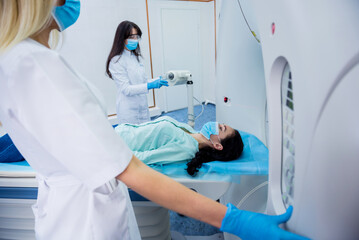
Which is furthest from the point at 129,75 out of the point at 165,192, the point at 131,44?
the point at 165,192

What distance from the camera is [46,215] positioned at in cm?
81

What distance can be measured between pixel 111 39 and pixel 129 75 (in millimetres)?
1657

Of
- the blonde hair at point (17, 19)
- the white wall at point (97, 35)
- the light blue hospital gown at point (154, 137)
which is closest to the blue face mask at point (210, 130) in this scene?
the light blue hospital gown at point (154, 137)

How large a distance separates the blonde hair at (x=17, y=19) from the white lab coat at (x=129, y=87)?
1838 millimetres

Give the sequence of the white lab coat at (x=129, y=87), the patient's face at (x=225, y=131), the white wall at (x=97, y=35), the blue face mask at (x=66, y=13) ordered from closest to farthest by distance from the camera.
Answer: the blue face mask at (x=66, y=13) → the patient's face at (x=225, y=131) → the white lab coat at (x=129, y=87) → the white wall at (x=97, y=35)

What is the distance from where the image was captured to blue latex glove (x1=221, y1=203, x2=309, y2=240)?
2.02 ft

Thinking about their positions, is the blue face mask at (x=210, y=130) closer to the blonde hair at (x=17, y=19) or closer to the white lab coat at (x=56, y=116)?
the white lab coat at (x=56, y=116)

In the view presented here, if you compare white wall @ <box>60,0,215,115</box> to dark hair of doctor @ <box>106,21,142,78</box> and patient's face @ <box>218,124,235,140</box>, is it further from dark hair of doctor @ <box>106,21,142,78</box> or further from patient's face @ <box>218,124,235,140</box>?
patient's face @ <box>218,124,235,140</box>

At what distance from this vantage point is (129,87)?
2426 mm

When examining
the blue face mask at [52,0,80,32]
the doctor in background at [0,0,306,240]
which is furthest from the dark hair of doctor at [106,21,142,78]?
the doctor in background at [0,0,306,240]

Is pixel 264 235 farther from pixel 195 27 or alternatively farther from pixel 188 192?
pixel 195 27

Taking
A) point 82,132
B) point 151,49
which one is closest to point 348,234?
point 82,132

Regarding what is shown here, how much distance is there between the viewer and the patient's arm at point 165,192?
0.59 m

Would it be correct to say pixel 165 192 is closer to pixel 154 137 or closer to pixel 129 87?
pixel 154 137
